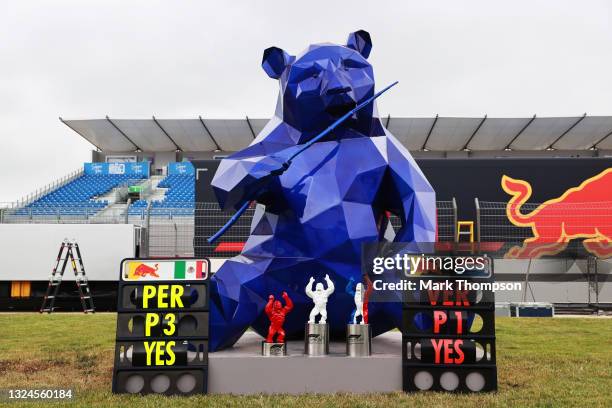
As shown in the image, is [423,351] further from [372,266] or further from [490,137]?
[490,137]

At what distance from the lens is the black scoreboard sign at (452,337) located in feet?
20.0

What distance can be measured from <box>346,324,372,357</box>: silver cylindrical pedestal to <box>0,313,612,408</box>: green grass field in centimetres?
48

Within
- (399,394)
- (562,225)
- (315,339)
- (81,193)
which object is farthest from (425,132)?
(399,394)

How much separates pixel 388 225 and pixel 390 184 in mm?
789

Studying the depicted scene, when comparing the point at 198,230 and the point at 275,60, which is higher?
the point at 275,60

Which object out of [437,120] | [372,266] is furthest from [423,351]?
[437,120]

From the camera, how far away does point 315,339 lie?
618cm

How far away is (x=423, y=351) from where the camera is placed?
20.0 feet

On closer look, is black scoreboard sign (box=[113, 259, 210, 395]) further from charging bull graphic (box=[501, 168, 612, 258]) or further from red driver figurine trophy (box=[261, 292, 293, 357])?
charging bull graphic (box=[501, 168, 612, 258])

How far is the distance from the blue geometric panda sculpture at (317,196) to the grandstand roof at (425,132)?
71.9 ft

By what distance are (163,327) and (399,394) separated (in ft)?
7.68

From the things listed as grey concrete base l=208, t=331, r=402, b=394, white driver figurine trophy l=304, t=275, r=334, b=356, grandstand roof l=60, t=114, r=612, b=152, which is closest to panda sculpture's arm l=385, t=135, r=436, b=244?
white driver figurine trophy l=304, t=275, r=334, b=356

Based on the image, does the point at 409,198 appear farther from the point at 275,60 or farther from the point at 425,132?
the point at 425,132

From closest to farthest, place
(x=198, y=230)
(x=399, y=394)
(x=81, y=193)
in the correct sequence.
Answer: (x=399, y=394), (x=198, y=230), (x=81, y=193)
